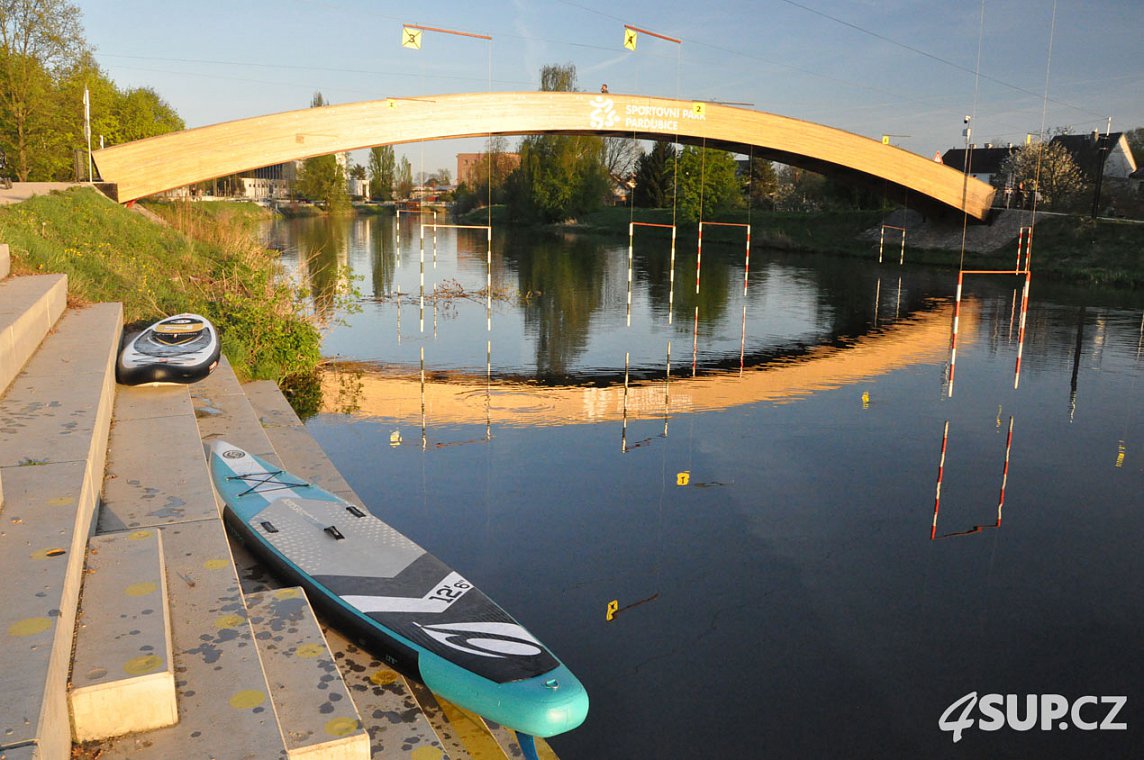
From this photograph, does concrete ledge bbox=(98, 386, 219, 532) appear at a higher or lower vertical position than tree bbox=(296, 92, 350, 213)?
lower

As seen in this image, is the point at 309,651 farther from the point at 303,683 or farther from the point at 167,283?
the point at 167,283

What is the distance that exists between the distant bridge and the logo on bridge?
3cm

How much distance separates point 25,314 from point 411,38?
1568cm

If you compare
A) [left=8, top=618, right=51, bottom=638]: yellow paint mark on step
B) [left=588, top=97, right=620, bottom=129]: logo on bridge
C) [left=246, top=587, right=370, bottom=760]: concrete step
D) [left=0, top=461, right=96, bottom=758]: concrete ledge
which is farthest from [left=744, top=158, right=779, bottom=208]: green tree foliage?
[left=8, top=618, right=51, bottom=638]: yellow paint mark on step

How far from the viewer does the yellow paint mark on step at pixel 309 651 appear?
3.52 m

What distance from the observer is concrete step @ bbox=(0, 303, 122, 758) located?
227 centimetres

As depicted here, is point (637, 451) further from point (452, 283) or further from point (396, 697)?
point (452, 283)

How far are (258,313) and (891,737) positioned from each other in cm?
983

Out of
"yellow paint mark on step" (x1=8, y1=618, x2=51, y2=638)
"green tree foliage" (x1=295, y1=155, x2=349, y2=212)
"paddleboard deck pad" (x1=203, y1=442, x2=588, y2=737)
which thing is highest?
"green tree foliage" (x1=295, y1=155, x2=349, y2=212)

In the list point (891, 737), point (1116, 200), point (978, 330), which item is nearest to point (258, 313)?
point (891, 737)

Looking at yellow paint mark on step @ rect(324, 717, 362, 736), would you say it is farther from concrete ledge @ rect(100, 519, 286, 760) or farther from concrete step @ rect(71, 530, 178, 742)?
concrete step @ rect(71, 530, 178, 742)

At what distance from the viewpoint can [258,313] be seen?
38.2 feet

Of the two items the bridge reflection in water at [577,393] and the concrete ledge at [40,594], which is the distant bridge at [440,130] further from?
the concrete ledge at [40,594]

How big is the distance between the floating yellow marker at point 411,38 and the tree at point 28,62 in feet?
72.1
